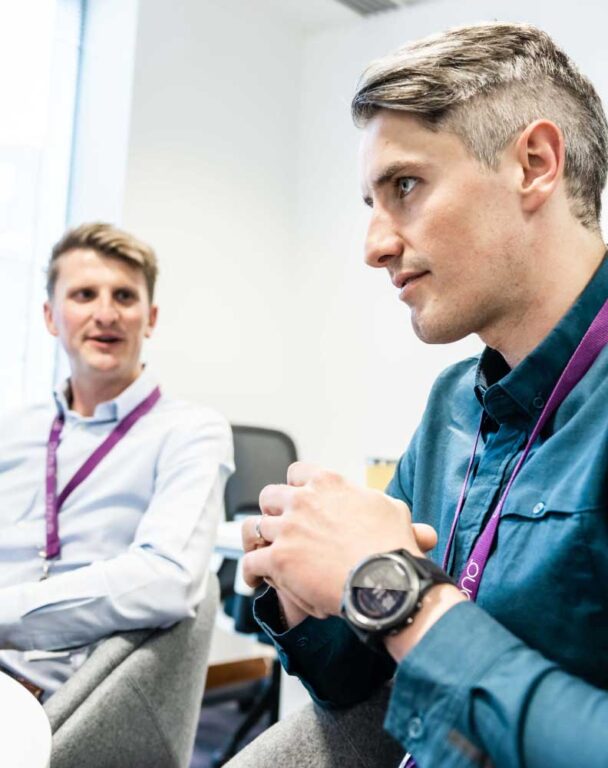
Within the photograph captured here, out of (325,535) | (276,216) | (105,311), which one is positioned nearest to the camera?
(325,535)

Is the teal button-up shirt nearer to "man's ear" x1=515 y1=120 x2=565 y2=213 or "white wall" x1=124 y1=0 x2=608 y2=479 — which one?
"man's ear" x1=515 y1=120 x2=565 y2=213

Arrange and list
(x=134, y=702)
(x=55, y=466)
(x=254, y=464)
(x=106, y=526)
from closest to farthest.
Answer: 1. (x=134, y=702)
2. (x=106, y=526)
3. (x=55, y=466)
4. (x=254, y=464)

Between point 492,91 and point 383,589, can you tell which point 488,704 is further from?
point 492,91

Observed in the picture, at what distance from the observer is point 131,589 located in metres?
1.72

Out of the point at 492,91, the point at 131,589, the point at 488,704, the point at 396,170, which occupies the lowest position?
the point at 131,589

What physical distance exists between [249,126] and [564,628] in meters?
3.91

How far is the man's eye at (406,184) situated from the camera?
117 centimetres

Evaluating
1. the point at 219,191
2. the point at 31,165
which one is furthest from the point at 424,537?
the point at 219,191

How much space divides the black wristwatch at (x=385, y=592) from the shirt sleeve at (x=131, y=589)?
924 millimetres

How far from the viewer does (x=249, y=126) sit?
175 inches

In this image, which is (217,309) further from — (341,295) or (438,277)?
(438,277)

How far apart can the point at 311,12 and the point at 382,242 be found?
12.4 feet

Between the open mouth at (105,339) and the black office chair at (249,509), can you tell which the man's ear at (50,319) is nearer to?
the open mouth at (105,339)

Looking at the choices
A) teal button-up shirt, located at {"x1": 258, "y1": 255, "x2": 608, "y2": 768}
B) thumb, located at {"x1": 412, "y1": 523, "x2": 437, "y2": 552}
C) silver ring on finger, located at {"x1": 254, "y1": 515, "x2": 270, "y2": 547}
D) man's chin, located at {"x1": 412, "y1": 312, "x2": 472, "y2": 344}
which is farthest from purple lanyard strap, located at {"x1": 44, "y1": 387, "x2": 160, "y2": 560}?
thumb, located at {"x1": 412, "y1": 523, "x2": 437, "y2": 552}
